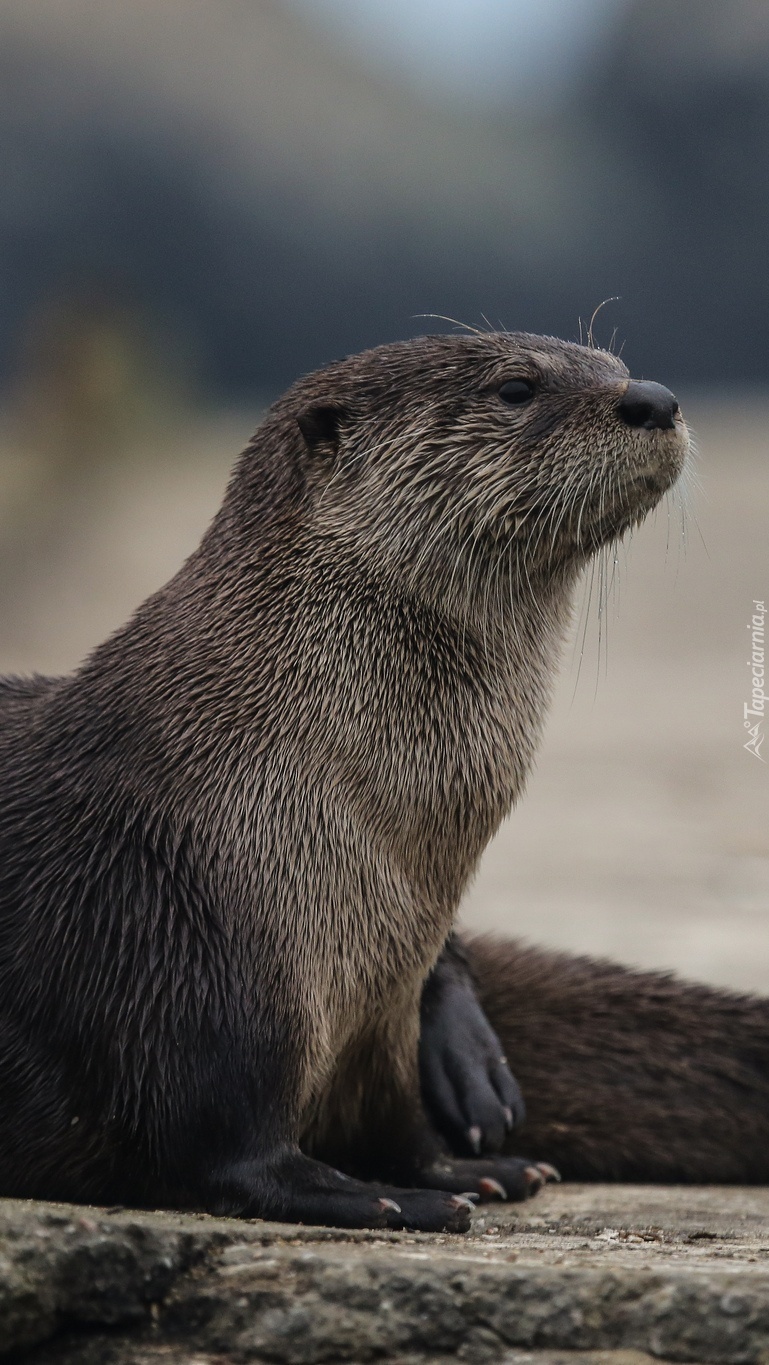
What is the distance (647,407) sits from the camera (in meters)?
3.20

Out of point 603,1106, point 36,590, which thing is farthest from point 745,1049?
point 36,590

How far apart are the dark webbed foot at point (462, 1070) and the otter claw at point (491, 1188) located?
0.48 ft

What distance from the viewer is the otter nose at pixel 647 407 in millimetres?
3197

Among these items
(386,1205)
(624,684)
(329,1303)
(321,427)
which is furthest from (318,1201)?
(624,684)

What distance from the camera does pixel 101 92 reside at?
Answer: 24422 mm

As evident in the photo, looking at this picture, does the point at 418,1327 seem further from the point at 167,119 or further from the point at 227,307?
the point at 167,119

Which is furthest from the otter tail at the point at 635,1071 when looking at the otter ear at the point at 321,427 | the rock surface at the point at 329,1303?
the rock surface at the point at 329,1303

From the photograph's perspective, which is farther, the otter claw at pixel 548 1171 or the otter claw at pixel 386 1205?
the otter claw at pixel 548 1171

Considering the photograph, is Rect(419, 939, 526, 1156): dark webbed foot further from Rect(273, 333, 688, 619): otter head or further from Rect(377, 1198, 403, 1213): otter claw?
Rect(273, 333, 688, 619): otter head

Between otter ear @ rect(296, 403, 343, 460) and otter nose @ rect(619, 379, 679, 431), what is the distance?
514 millimetres

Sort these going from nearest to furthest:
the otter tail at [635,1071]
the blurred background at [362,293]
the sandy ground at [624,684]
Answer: the otter tail at [635,1071]
the sandy ground at [624,684]
the blurred background at [362,293]

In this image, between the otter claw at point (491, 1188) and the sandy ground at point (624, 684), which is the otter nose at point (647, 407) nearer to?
the sandy ground at point (624, 684)

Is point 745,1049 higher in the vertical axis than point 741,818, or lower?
lower

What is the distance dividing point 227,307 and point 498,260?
112 inches
